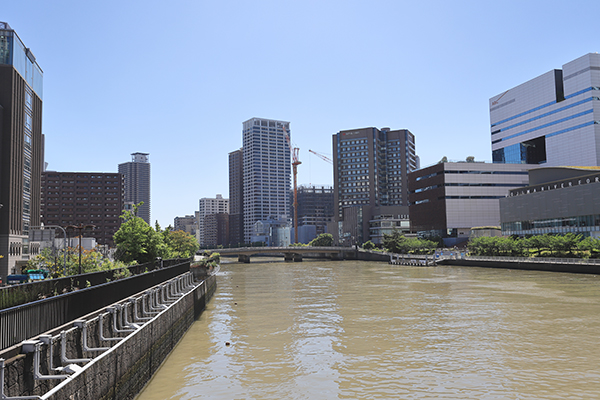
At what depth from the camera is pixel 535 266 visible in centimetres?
7394

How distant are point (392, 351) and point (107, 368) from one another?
1317cm

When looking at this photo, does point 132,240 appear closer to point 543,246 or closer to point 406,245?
point 543,246

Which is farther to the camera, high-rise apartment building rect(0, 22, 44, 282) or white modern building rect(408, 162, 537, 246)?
white modern building rect(408, 162, 537, 246)

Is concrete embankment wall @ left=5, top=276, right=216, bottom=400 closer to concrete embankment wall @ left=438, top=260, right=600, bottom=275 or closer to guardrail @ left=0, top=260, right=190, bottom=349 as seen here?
guardrail @ left=0, top=260, right=190, bottom=349

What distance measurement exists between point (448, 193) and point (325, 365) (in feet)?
441

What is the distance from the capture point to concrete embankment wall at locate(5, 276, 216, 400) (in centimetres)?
1051

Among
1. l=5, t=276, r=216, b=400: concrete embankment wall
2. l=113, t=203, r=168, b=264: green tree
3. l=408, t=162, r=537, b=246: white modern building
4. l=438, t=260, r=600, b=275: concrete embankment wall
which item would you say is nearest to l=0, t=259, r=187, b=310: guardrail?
l=5, t=276, r=216, b=400: concrete embankment wall

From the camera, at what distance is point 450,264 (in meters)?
97.4

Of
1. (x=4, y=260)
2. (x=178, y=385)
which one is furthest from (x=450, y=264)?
(x=178, y=385)

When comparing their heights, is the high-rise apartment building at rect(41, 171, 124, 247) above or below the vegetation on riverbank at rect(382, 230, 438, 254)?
above

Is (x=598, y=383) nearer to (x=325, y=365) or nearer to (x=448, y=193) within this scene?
(x=325, y=365)

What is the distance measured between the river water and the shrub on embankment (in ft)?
134

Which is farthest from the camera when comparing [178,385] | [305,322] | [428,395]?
[305,322]

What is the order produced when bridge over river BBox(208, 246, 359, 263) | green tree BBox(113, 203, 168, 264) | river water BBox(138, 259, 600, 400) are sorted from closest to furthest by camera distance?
river water BBox(138, 259, 600, 400), green tree BBox(113, 203, 168, 264), bridge over river BBox(208, 246, 359, 263)
